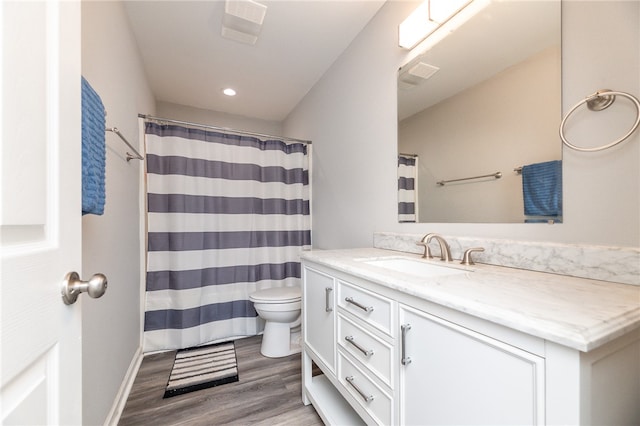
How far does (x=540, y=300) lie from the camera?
1.98 feet

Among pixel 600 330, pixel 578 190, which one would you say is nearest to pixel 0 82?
pixel 600 330

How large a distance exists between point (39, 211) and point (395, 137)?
1.57 meters

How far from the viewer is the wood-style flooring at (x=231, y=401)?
134 cm

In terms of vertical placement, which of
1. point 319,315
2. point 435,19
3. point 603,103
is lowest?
point 319,315

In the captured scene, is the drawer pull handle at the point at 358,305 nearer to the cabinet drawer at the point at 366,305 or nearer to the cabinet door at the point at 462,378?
the cabinet drawer at the point at 366,305

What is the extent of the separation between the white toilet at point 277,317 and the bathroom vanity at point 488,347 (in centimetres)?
89

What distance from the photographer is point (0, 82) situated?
34 cm

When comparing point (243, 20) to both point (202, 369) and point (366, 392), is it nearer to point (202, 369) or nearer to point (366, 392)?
point (366, 392)

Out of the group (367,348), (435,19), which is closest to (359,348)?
(367,348)

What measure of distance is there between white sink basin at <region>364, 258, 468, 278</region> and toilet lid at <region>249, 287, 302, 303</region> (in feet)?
3.06

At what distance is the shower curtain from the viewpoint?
6.66 feet

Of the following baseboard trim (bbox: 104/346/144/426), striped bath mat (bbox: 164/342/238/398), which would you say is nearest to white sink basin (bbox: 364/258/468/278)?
striped bath mat (bbox: 164/342/238/398)

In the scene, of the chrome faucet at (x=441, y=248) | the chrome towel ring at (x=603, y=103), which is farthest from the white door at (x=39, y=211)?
the chrome towel ring at (x=603, y=103)

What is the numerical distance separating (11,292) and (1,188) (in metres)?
0.14
